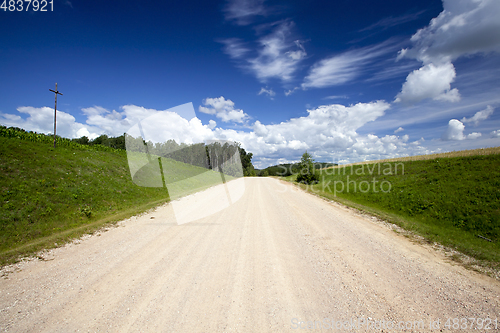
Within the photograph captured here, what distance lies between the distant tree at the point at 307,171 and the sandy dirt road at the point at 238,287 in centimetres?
2756

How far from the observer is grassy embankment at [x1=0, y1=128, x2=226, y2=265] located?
789 cm

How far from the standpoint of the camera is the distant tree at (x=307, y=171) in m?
34.5

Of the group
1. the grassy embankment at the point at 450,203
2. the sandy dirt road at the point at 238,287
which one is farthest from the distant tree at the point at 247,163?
the sandy dirt road at the point at 238,287

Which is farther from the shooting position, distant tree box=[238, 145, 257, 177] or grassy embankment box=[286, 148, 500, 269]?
distant tree box=[238, 145, 257, 177]

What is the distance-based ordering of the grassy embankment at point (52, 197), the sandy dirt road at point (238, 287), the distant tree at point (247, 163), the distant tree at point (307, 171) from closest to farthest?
the sandy dirt road at point (238, 287)
the grassy embankment at point (52, 197)
the distant tree at point (307, 171)
the distant tree at point (247, 163)

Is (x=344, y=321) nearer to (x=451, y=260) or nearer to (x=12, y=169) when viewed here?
(x=451, y=260)

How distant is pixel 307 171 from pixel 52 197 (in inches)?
1254

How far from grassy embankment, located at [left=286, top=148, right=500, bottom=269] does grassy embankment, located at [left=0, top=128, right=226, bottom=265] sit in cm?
1432

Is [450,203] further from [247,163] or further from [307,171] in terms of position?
[247,163]

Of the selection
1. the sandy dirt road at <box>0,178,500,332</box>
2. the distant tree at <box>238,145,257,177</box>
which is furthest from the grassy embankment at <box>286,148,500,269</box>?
the distant tree at <box>238,145,257,177</box>

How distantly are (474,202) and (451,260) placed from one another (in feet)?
29.9

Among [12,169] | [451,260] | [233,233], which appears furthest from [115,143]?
[451,260]

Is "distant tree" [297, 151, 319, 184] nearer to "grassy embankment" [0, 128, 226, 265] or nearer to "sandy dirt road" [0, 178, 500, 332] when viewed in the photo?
"grassy embankment" [0, 128, 226, 265]

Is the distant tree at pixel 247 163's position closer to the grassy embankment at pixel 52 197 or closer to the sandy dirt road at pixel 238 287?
the grassy embankment at pixel 52 197
